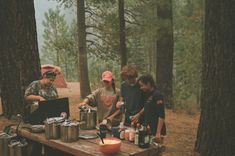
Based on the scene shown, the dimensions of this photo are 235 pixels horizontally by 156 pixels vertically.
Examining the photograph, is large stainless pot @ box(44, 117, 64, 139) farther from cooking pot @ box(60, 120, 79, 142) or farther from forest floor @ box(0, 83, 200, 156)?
forest floor @ box(0, 83, 200, 156)

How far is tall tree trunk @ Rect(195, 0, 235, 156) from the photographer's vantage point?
634cm

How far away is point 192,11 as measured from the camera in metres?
17.2

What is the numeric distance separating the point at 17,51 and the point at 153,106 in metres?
4.46

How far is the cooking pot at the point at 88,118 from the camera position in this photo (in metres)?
5.53

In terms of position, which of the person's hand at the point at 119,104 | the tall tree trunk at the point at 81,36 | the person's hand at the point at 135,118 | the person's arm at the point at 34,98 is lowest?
the person's hand at the point at 135,118

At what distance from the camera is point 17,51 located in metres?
8.76

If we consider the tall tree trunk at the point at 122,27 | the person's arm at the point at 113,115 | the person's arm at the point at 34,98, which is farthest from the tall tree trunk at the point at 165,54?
the person's arm at the point at 34,98

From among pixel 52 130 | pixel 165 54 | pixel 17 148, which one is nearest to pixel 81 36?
pixel 165 54

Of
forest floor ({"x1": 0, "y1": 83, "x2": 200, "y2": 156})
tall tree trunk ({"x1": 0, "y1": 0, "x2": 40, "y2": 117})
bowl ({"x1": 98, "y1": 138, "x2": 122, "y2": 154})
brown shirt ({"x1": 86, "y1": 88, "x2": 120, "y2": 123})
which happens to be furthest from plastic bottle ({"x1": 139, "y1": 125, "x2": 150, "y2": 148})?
tall tree trunk ({"x1": 0, "y1": 0, "x2": 40, "y2": 117})

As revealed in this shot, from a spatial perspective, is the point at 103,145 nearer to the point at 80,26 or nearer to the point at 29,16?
the point at 29,16

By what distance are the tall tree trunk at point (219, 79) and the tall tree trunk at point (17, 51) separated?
4.09 m

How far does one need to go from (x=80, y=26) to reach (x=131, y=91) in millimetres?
10941

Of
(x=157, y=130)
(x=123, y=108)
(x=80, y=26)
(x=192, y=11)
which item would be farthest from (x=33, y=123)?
(x=192, y=11)

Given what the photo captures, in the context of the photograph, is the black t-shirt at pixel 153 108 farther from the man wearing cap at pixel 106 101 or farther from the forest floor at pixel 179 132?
the forest floor at pixel 179 132
